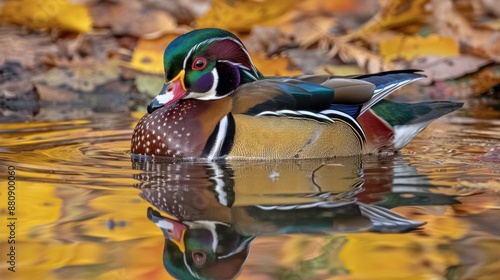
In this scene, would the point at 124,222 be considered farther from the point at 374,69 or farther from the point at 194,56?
the point at 374,69

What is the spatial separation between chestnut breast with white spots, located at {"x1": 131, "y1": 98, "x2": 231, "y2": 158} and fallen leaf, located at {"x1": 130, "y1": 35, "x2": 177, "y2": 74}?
244 cm

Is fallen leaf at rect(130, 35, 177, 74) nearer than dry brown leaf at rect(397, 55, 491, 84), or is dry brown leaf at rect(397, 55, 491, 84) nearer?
dry brown leaf at rect(397, 55, 491, 84)

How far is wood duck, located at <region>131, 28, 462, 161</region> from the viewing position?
168 inches

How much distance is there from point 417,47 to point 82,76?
8.05 ft

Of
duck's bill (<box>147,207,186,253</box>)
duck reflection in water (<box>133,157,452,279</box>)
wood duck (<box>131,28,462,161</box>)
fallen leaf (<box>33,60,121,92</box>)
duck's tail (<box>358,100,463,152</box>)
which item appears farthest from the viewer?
fallen leaf (<box>33,60,121,92</box>)

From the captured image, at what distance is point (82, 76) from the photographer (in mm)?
6941

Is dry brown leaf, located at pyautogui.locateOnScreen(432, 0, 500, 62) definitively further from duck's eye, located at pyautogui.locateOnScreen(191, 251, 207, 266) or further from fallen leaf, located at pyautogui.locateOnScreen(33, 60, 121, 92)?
duck's eye, located at pyautogui.locateOnScreen(191, 251, 207, 266)

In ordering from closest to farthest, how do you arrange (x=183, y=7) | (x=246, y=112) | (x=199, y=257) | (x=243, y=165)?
(x=199, y=257), (x=243, y=165), (x=246, y=112), (x=183, y=7)

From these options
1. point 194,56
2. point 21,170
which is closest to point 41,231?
point 21,170

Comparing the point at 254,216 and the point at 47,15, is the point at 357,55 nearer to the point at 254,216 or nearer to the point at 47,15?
the point at 47,15

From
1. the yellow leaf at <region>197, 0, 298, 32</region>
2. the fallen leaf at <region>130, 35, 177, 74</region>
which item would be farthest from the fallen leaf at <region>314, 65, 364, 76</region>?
the fallen leaf at <region>130, 35, 177, 74</region>

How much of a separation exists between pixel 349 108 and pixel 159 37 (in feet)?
9.34

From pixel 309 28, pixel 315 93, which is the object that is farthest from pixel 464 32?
pixel 315 93

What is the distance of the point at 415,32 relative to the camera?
763 centimetres
